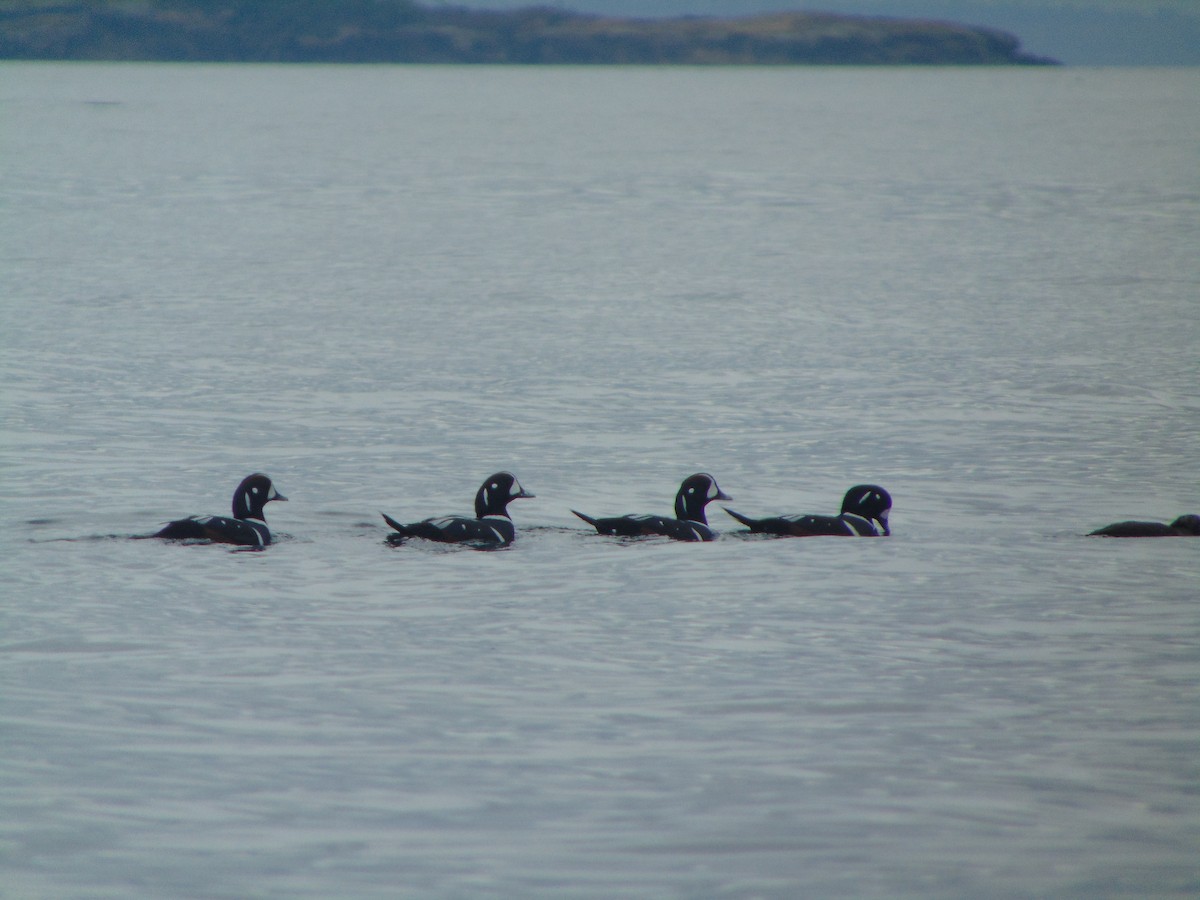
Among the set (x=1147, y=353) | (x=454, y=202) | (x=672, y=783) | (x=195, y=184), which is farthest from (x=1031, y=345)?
(x=195, y=184)

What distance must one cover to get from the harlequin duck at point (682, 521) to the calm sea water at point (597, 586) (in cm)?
24

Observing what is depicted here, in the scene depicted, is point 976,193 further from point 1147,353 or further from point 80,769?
point 80,769

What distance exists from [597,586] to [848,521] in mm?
2173

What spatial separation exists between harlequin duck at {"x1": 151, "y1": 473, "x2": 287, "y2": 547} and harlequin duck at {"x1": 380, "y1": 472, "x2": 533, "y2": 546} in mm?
919

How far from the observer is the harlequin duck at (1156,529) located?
12.3 m

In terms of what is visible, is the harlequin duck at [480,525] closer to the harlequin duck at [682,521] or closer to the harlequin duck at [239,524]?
the harlequin duck at [682,521]

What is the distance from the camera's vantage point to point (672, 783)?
7477 mm

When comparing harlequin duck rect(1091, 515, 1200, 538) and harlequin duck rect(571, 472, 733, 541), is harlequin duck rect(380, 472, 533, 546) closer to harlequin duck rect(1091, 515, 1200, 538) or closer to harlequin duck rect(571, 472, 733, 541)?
harlequin duck rect(571, 472, 733, 541)

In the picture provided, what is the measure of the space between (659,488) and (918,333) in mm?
10797

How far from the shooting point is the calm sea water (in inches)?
273

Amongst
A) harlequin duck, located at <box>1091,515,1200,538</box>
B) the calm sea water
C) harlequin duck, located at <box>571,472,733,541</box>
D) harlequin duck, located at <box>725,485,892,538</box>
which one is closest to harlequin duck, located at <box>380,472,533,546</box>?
the calm sea water

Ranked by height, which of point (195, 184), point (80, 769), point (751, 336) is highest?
point (195, 184)

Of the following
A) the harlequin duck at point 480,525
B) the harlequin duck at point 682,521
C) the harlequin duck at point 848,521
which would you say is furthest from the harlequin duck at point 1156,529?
the harlequin duck at point 480,525

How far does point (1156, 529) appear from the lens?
40.5 feet
